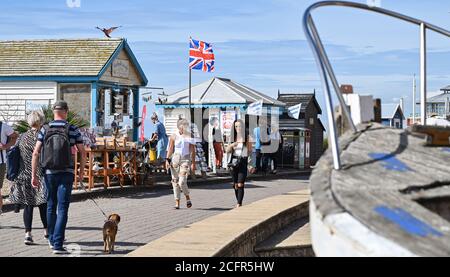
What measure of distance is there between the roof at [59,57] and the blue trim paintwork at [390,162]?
17807 millimetres

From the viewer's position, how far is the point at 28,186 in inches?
441

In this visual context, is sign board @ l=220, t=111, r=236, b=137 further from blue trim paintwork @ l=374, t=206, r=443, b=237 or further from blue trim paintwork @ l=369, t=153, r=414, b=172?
blue trim paintwork @ l=374, t=206, r=443, b=237

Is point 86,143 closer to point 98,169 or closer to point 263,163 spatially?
point 98,169

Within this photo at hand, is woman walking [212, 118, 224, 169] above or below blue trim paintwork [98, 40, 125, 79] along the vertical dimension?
below

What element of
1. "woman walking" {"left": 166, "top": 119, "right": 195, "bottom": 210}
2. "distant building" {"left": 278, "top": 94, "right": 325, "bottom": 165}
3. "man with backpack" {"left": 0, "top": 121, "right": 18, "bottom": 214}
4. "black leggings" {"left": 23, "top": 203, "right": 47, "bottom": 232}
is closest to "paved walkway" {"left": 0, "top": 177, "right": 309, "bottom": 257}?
"black leggings" {"left": 23, "top": 203, "right": 47, "bottom": 232}

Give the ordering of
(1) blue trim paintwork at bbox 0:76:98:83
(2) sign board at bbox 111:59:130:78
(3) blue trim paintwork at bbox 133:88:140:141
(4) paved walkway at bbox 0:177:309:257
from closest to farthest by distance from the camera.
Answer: (4) paved walkway at bbox 0:177:309:257
(1) blue trim paintwork at bbox 0:76:98:83
(2) sign board at bbox 111:59:130:78
(3) blue trim paintwork at bbox 133:88:140:141

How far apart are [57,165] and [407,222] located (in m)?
6.09

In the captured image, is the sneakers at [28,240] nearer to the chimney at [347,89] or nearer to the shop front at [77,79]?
the chimney at [347,89]

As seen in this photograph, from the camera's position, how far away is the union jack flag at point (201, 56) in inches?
1154

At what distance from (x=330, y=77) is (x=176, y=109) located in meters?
24.1

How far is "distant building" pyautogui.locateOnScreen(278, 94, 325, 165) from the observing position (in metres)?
34.8

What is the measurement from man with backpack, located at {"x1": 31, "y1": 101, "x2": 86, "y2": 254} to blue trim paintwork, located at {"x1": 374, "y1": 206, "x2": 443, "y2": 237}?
5.88 metres
